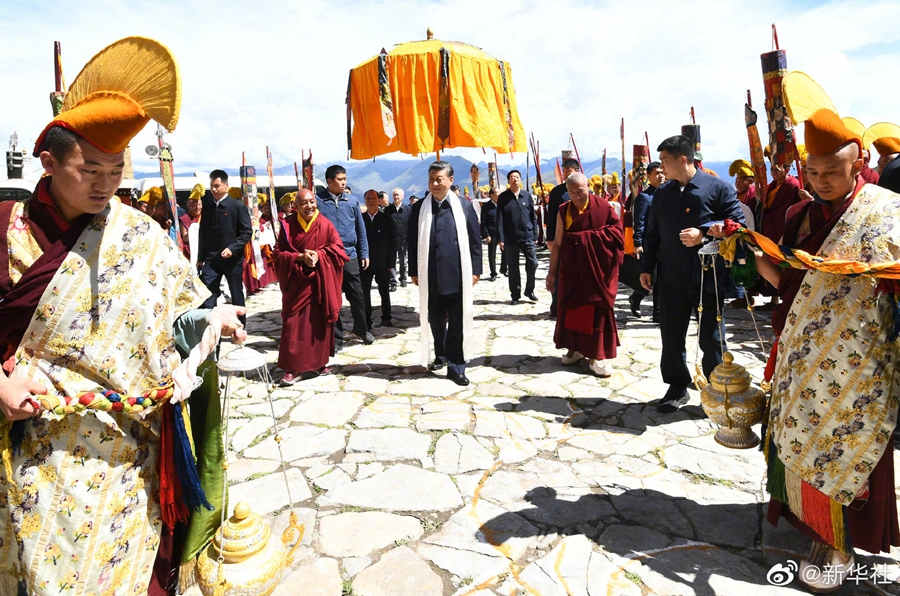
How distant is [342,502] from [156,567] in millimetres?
1451

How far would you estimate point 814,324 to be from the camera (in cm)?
250

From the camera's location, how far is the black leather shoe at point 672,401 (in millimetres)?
4719

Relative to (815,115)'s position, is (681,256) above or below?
below

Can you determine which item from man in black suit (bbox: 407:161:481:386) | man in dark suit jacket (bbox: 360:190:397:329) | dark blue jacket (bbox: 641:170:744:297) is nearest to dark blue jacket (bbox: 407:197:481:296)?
man in black suit (bbox: 407:161:481:386)

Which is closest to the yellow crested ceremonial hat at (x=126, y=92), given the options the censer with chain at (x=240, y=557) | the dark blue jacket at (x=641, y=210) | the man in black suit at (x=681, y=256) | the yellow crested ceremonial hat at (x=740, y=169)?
the censer with chain at (x=240, y=557)

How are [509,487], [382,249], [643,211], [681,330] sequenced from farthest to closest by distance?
[382,249]
[643,211]
[681,330]
[509,487]

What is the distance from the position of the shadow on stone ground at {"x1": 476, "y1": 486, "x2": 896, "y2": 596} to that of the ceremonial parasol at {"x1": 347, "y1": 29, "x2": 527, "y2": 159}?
4107 millimetres

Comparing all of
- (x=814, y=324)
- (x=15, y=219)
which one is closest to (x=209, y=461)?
(x=15, y=219)

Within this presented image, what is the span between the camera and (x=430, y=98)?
6.18 m

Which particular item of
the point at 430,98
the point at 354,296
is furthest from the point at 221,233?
the point at 430,98

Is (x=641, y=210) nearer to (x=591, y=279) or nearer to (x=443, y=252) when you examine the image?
(x=591, y=279)

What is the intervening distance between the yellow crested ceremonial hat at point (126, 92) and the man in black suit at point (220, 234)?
5466mm

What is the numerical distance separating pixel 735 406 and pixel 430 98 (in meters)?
4.63

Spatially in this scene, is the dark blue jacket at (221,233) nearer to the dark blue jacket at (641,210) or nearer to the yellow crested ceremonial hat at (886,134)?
the dark blue jacket at (641,210)
